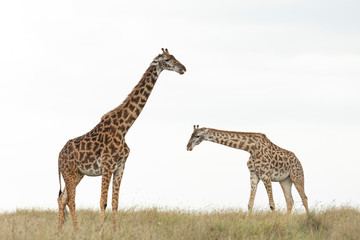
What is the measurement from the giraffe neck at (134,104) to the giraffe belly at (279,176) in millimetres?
5752

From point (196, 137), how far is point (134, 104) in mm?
4680

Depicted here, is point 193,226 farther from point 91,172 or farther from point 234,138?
point 234,138

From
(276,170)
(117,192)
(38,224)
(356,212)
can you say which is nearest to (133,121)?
(117,192)

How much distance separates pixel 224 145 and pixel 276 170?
1711mm

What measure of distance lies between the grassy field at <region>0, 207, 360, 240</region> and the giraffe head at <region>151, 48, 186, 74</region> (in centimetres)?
357

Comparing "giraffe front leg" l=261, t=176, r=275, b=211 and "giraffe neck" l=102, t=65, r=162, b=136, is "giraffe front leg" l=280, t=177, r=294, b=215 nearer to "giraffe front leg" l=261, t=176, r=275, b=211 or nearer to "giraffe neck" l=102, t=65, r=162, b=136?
"giraffe front leg" l=261, t=176, r=275, b=211

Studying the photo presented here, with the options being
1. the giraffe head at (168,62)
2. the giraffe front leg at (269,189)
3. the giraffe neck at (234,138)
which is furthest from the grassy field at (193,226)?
the giraffe head at (168,62)

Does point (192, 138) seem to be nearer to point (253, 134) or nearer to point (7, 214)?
point (253, 134)

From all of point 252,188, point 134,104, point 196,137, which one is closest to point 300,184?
point 252,188

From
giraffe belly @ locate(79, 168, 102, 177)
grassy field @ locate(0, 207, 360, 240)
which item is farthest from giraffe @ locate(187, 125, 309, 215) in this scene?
giraffe belly @ locate(79, 168, 102, 177)

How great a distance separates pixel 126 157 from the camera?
37.8ft

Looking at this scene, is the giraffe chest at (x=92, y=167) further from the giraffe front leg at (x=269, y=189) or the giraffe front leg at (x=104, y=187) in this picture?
the giraffe front leg at (x=269, y=189)

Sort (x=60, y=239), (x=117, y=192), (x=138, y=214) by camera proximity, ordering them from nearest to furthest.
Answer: (x=60, y=239), (x=117, y=192), (x=138, y=214)

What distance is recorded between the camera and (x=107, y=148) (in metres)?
11.3
